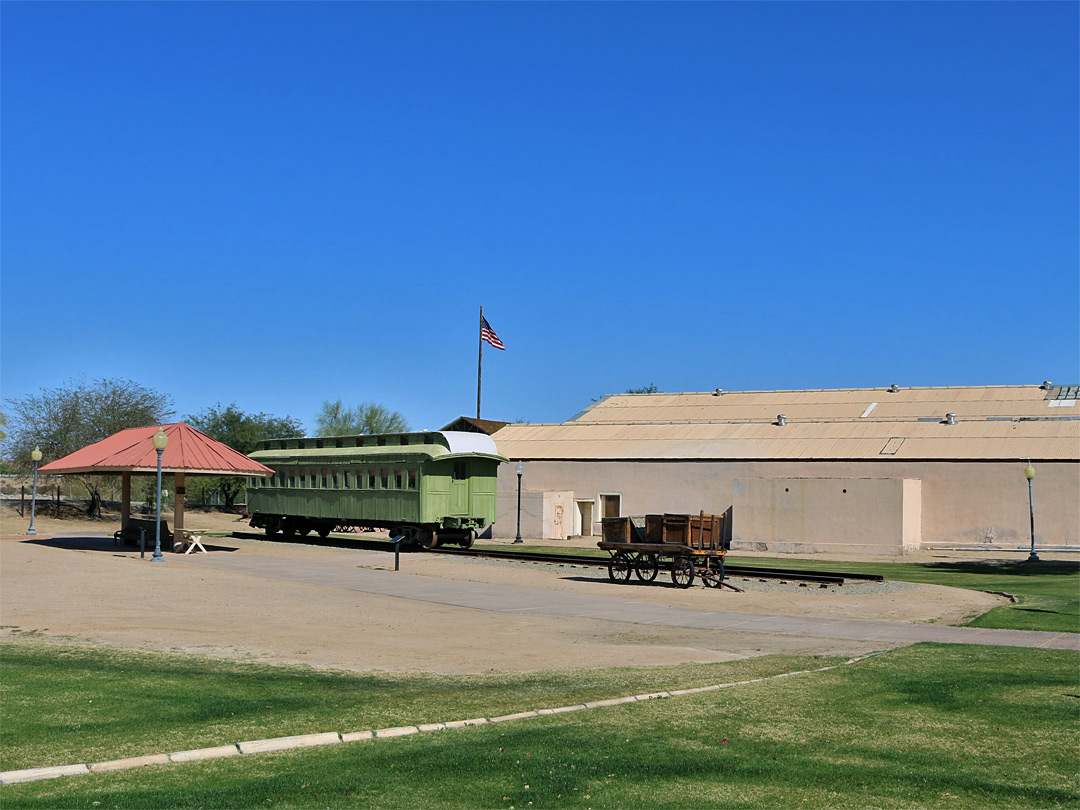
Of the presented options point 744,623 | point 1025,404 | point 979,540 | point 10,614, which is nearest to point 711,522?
point 744,623

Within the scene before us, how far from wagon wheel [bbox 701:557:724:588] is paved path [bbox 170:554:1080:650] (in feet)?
11.1

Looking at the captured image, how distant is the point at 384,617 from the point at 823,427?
35180 millimetres

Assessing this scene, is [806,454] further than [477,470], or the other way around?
[806,454]

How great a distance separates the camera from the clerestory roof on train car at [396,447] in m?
37.0

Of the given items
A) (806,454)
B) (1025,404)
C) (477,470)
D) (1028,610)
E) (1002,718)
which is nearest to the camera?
(1002,718)

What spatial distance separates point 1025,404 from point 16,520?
48513mm

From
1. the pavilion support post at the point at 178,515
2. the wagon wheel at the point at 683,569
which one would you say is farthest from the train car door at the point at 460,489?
the wagon wheel at the point at 683,569

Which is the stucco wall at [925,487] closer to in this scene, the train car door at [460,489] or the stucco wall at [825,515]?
the stucco wall at [825,515]

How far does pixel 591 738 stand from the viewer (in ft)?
27.8

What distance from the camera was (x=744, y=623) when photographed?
1898cm

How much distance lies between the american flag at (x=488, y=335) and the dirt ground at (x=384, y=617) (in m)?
30.5

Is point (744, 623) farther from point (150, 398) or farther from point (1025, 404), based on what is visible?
point (150, 398)

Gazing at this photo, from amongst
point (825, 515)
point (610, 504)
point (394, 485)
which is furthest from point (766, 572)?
point (610, 504)

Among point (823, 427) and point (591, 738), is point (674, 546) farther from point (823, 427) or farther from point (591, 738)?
point (823, 427)
